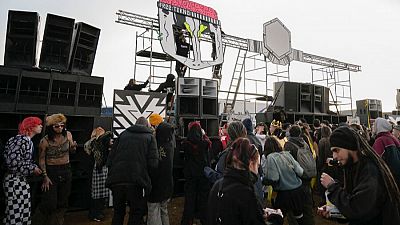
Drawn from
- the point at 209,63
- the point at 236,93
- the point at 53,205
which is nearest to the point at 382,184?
the point at 53,205

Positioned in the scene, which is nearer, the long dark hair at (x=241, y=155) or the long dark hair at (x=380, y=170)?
the long dark hair at (x=380, y=170)

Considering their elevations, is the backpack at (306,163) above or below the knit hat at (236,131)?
below

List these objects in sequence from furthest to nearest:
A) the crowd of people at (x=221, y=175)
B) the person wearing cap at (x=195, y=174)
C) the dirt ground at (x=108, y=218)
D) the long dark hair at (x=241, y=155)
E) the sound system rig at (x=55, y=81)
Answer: the dirt ground at (x=108, y=218) → the sound system rig at (x=55, y=81) → the person wearing cap at (x=195, y=174) → the long dark hair at (x=241, y=155) → the crowd of people at (x=221, y=175)

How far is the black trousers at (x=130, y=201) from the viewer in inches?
106

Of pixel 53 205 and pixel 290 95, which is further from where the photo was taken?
pixel 290 95

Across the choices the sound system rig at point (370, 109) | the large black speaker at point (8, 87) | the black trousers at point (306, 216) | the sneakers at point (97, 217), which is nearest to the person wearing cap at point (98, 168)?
the sneakers at point (97, 217)

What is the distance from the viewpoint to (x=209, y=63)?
315 inches

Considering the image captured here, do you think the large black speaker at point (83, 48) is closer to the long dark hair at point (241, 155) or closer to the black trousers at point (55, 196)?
the black trousers at point (55, 196)

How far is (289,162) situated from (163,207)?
1.58 m

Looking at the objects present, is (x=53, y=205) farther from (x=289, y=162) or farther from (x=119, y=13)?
(x=119, y=13)

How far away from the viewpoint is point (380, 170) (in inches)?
56.4

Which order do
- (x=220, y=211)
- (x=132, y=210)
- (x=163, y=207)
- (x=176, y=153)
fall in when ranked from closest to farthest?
(x=220, y=211) → (x=132, y=210) → (x=163, y=207) → (x=176, y=153)

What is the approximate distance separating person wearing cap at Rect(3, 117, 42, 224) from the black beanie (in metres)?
3.04

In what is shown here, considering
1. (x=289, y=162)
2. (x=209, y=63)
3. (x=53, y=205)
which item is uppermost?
(x=209, y=63)
